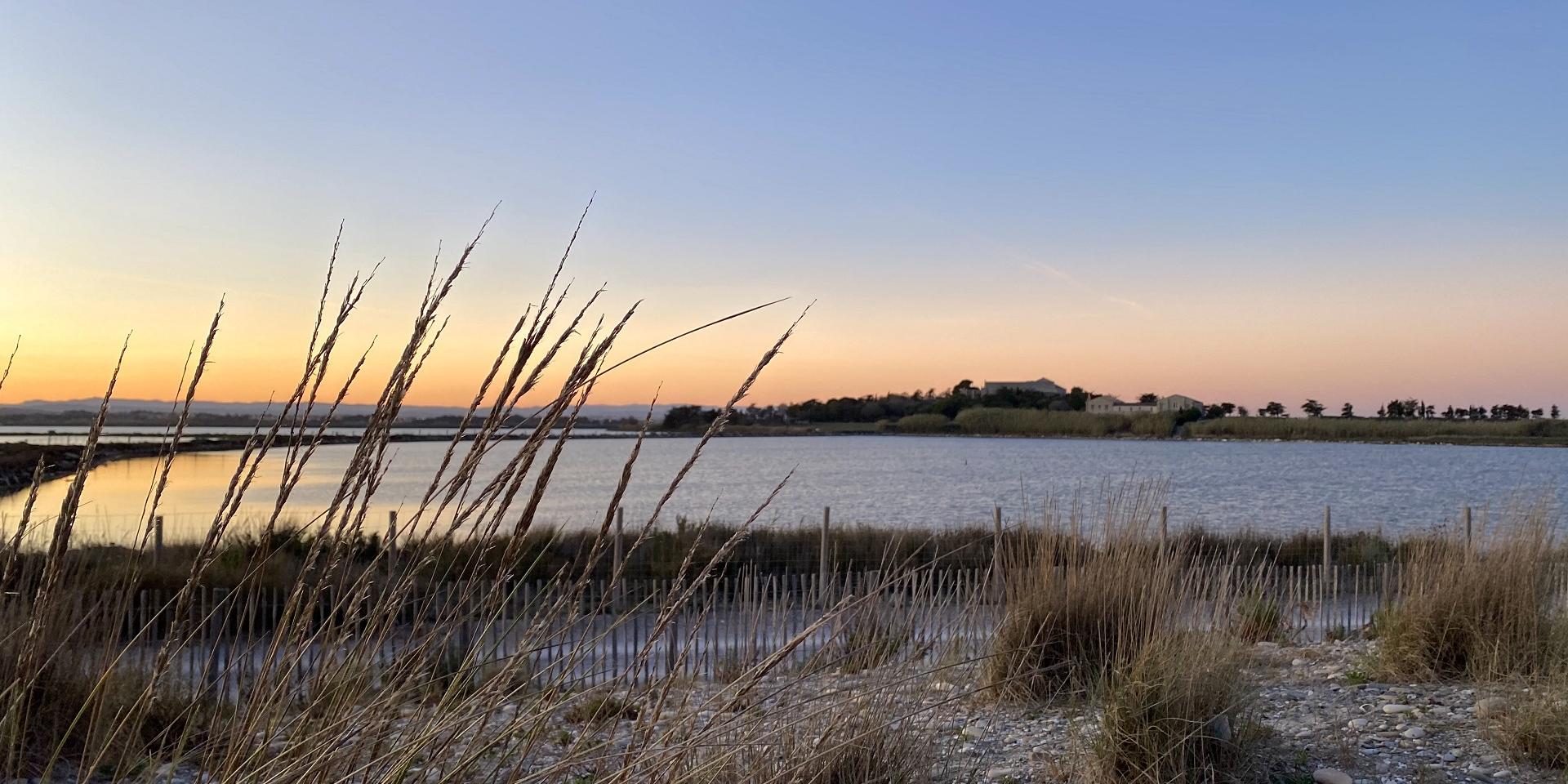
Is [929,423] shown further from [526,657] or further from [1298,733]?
[526,657]

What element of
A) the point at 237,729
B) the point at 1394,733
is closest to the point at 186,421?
the point at 237,729

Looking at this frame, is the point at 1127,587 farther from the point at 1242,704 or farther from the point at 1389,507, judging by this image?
the point at 1389,507

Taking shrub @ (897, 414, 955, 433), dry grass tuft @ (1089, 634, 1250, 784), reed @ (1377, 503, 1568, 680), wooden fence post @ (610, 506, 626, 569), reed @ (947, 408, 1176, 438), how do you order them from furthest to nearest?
shrub @ (897, 414, 955, 433) → reed @ (947, 408, 1176, 438) → wooden fence post @ (610, 506, 626, 569) → reed @ (1377, 503, 1568, 680) → dry grass tuft @ (1089, 634, 1250, 784)

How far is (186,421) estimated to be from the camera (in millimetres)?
1393

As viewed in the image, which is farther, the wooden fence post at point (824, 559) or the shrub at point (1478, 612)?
the wooden fence post at point (824, 559)

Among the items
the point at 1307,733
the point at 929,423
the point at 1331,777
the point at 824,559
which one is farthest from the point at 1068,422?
the point at 1331,777

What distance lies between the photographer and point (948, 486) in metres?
40.3

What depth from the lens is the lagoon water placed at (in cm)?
2209

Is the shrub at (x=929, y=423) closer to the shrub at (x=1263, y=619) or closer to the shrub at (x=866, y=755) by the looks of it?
the shrub at (x=1263, y=619)

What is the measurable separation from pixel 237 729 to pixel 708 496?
110ft

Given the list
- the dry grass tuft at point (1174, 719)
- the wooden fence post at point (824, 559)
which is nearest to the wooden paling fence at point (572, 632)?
the dry grass tuft at point (1174, 719)

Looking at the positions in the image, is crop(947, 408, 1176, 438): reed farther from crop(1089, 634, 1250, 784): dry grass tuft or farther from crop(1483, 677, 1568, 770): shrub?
crop(1089, 634, 1250, 784): dry grass tuft

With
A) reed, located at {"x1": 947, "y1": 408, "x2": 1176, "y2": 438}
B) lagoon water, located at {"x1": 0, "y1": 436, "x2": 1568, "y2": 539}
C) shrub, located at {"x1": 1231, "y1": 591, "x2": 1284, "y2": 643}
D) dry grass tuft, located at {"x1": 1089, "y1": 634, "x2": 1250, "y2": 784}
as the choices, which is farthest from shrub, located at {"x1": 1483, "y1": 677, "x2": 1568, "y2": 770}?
reed, located at {"x1": 947, "y1": 408, "x2": 1176, "y2": 438}

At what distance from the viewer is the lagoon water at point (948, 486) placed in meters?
22.1
